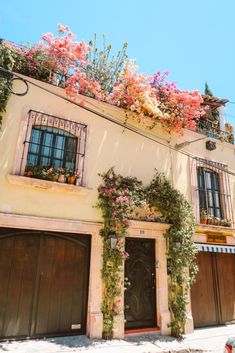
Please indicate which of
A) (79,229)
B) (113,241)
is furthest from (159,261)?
(79,229)

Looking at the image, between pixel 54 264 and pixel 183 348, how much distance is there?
12.8 feet

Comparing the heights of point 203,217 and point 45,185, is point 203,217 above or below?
below

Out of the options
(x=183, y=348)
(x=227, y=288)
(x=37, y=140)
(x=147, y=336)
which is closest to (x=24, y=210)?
(x=37, y=140)

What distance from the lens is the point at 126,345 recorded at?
618cm

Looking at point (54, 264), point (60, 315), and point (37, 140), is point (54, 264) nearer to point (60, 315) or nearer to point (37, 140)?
point (60, 315)

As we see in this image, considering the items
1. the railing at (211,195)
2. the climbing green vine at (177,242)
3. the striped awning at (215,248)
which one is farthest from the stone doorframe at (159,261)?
the railing at (211,195)

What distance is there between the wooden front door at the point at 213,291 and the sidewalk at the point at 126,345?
3.20 ft

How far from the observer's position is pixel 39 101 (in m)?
7.39

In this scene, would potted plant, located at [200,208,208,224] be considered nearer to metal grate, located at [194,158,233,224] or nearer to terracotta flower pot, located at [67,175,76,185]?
metal grate, located at [194,158,233,224]

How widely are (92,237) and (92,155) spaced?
2.47m

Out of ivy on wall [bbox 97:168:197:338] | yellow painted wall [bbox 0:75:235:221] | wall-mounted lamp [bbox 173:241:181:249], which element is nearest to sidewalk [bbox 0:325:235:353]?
ivy on wall [bbox 97:168:197:338]

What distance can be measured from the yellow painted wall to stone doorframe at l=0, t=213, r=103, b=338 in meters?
0.19

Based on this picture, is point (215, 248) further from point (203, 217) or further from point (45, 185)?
point (45, 185)

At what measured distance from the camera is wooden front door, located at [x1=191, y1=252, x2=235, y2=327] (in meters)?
8.41
